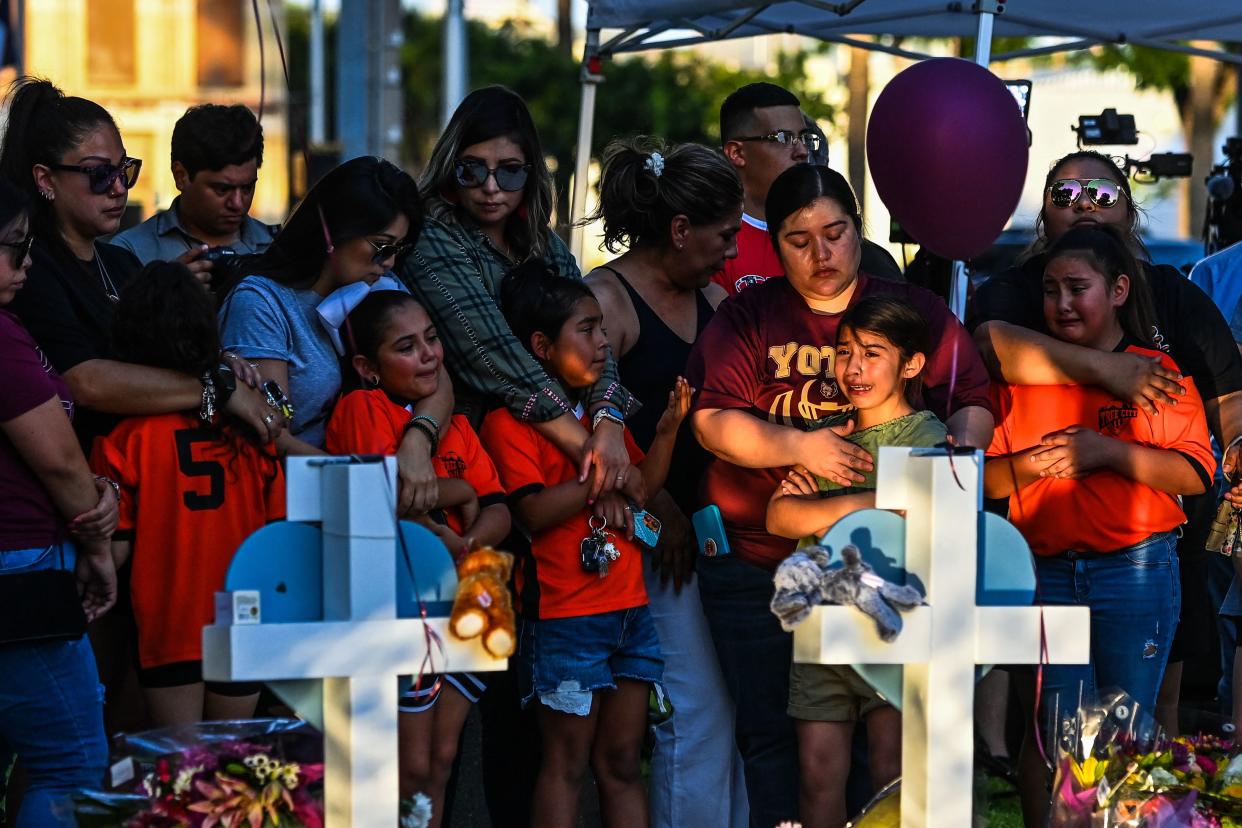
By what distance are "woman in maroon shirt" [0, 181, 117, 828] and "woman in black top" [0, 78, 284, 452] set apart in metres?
0.17

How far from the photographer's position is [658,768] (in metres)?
3.76

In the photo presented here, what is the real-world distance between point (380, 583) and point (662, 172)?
1.79m

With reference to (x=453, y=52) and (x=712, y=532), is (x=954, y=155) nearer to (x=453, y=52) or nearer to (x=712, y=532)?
(x=712, y=532)

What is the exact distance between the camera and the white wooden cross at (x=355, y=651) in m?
2.22

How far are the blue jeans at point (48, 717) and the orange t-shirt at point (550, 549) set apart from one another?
0.96m

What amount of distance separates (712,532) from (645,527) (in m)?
0.18

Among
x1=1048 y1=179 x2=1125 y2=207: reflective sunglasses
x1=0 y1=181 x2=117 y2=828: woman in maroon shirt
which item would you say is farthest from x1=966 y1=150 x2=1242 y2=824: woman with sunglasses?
x1=0 y1=181 x2=117 y2=828: woman in maroon shirt

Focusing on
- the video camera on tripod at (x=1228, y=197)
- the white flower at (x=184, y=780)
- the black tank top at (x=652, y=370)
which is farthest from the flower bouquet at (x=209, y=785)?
the video camera on tripod at (x=1228, y=197)

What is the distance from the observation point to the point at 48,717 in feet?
9.50

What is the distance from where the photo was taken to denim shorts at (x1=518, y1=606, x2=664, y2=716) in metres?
3.43

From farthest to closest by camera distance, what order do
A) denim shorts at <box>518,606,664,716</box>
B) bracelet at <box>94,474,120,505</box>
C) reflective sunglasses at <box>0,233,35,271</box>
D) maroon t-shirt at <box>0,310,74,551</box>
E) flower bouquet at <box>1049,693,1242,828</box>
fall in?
denim shorts at <box>518,606,664,716</box>
bracelet at <box>94,474,120,505</box>
reflective sunglasses at <box>0,233,35,271</box>
maroon t-shirt at <box>0,310,74,551</box>
flower bouquet at <box>1049,693,1242,828</box>

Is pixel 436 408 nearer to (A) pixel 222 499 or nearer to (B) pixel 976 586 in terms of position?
(A) pixel 222 499

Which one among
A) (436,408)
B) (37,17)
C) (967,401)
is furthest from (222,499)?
(37,17)

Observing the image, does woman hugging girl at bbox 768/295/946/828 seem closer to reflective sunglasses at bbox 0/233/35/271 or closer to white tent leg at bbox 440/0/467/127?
reflective sunglasses at bbox 0/233/35/271
